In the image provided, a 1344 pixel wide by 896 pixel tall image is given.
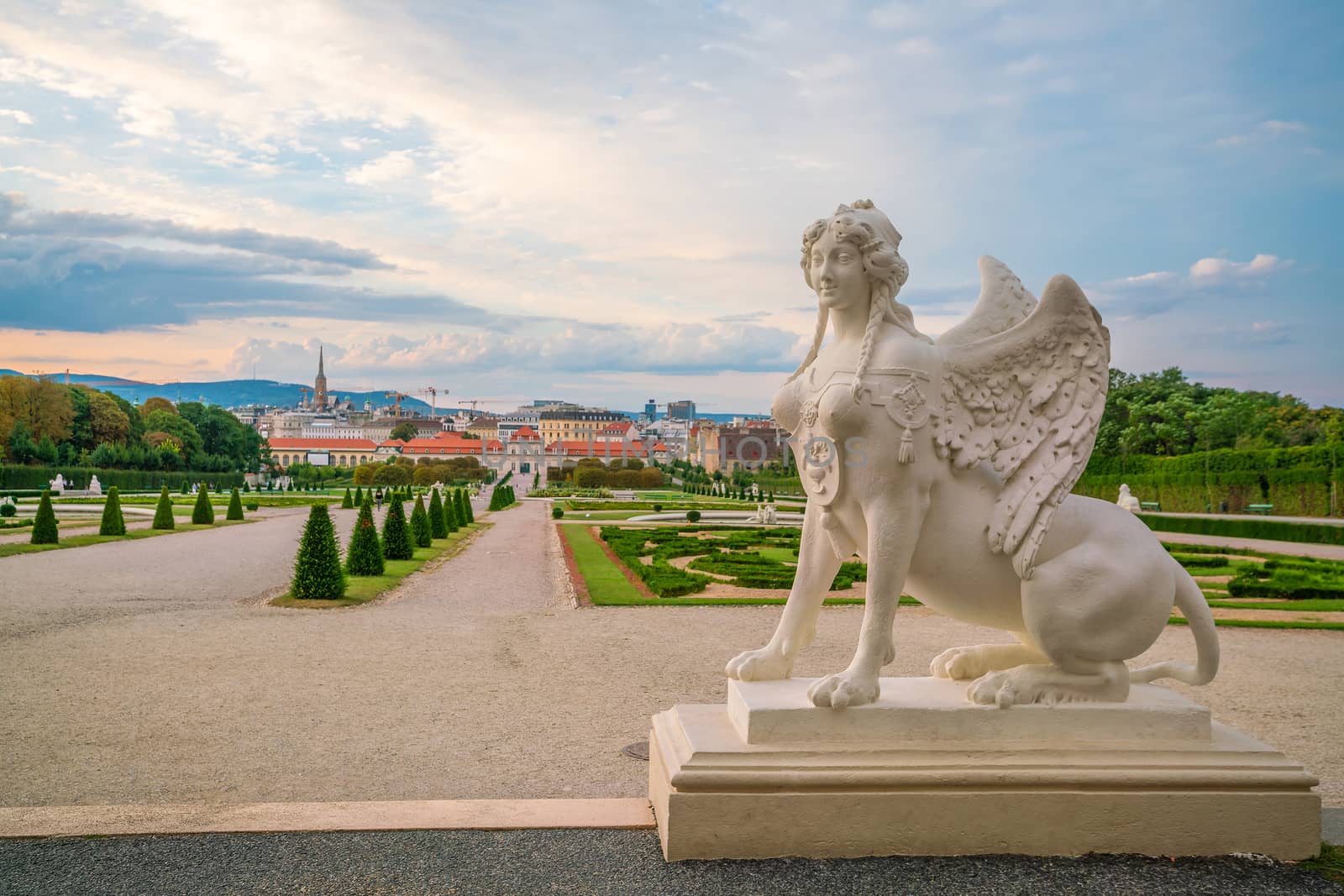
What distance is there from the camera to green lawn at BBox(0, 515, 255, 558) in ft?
57.9

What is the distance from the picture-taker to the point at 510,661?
8352 mm

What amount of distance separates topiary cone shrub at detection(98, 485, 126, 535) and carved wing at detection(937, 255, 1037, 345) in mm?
22139

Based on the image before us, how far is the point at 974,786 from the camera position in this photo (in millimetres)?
3568

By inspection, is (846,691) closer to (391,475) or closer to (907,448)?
(907,448)

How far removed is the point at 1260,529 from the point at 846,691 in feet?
83.6

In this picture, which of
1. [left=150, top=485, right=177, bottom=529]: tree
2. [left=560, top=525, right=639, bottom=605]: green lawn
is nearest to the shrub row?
[left=560, top=525, right=639, bottom=605]: green lawn

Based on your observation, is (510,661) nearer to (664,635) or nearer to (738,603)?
(664,635)

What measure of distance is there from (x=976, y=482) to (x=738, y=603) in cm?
859

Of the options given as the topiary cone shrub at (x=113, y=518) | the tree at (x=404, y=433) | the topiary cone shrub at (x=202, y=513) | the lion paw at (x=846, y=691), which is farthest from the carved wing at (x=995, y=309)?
the tree at (x=404, y=433)

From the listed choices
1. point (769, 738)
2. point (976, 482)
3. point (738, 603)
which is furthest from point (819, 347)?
point (738, 603)

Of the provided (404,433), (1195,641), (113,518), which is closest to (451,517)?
(113,518)

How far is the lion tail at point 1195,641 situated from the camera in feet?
12.8

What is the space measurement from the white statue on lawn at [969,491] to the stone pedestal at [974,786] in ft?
0.49

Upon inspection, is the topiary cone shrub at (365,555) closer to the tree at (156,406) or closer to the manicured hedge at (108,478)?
the manicured hedge at (108,478)
